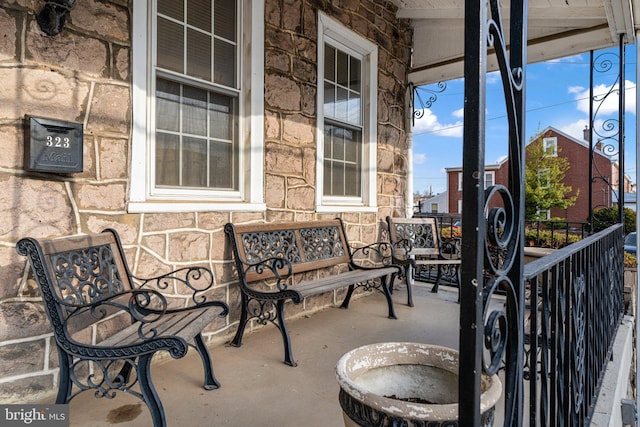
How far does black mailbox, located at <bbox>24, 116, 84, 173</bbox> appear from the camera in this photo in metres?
1.80

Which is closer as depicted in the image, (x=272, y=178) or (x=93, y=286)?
(x=93, y=286)

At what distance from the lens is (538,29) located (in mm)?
3904

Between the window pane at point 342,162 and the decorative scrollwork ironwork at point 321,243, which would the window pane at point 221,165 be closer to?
the decorative scrollwork ironwork at point 321,243

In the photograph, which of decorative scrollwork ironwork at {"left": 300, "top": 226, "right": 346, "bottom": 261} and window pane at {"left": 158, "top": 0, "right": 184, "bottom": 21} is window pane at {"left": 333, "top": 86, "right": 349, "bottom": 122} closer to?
decorative scrollwork ironwork at {"left": 300, "top": 226, "right": 346, "bottom": 261}

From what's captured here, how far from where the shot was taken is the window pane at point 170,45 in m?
2.41

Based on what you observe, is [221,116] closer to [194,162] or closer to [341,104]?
[194,162]

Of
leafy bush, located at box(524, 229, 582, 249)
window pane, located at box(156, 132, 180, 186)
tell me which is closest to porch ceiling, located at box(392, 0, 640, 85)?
leafy bush, located at box(524, 229, 582, 249)

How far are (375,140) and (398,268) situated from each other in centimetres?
146

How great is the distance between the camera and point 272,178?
3.04 m

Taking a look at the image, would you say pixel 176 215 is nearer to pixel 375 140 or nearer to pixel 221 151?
pixel 221 151

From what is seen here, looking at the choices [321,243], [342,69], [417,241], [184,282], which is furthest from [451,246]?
[184,282]

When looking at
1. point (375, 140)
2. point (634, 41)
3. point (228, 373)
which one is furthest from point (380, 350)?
point (634, 41)

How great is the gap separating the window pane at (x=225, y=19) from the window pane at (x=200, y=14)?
0.06m

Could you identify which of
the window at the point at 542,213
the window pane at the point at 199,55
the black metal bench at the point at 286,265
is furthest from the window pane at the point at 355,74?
the window at the point at 542,213
